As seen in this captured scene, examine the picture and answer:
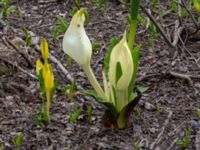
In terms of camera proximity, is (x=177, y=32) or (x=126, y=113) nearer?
(x=126, y=113)

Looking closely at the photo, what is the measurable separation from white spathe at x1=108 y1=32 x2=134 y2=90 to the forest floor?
30 centimetres

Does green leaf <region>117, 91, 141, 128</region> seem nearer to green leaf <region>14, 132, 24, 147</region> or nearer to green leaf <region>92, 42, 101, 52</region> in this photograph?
Result: green leaf <region>14, 132, 24, 147</region>

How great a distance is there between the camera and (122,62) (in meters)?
1.93

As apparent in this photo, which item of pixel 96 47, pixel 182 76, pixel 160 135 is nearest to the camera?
pixel 160 135

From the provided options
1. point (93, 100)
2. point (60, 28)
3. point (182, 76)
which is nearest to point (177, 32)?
point (182, 76)

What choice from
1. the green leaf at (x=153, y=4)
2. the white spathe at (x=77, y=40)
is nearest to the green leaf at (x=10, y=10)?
the green leaf at (x=153, y=4)

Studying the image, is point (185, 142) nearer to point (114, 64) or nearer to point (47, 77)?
point (114, 64)

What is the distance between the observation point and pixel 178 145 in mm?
2092

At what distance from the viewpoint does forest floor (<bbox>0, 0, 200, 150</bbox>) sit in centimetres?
211

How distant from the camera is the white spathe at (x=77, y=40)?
1.93 meters

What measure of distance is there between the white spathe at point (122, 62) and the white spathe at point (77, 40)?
0.38 ft

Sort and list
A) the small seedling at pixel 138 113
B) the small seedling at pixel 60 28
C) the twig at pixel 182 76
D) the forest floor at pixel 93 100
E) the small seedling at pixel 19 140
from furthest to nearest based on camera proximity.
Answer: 1. the small seedling at pixel 60 28
2. the twig at pixel 182 76
3. the small seedling at pixel 138 113
4. the forest floor at pixel 93 100
5. the small seedling at pixel 19 140

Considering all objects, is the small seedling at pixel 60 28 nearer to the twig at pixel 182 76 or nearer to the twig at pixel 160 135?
the twig at pixel 182 76

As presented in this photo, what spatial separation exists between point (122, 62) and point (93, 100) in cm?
48
